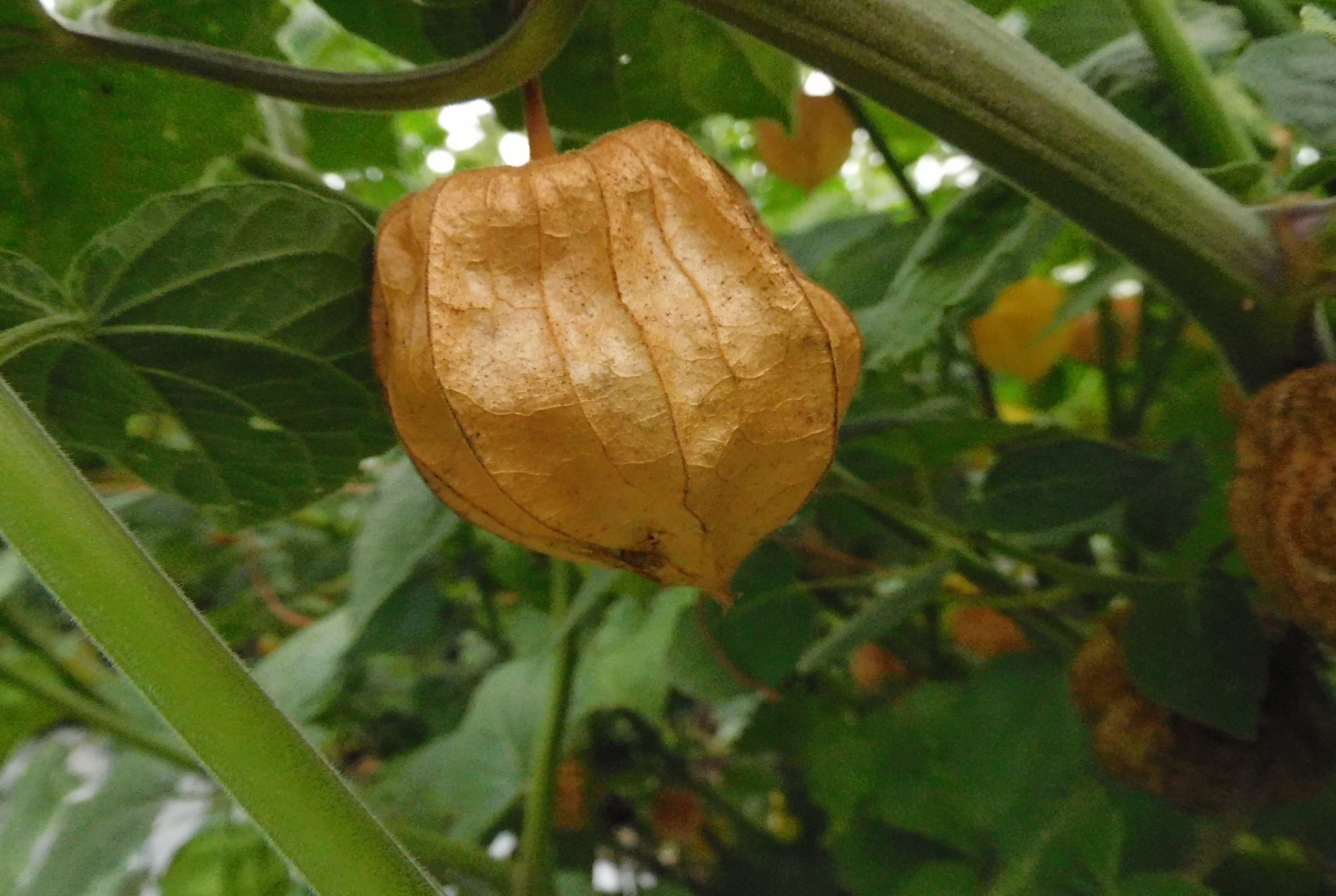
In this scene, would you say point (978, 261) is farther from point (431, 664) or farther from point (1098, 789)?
point (431, 664)

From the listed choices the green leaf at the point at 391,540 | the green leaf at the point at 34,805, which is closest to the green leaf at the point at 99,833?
the green leaf at the point at 34,805

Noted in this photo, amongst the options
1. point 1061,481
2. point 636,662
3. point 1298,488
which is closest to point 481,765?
point 636,662

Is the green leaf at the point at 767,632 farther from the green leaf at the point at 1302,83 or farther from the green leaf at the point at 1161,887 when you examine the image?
the green leaf at the point at 1302,83

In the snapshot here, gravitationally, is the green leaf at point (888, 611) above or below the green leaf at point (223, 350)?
below

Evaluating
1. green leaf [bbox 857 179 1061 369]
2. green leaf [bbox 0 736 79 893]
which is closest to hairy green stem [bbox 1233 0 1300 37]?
green leaf [bbox 857 179 1061 369]

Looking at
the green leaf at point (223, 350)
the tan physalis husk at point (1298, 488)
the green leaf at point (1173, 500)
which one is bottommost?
the green leaf at point (1173, 500)

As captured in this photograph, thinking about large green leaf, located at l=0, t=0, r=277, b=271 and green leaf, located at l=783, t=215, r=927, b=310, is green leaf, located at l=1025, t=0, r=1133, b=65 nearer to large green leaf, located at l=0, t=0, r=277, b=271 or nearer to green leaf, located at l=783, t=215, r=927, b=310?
green leaf, located at l=783, t=215, r=927, b=310

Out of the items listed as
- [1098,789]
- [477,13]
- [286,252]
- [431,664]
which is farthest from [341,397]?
[431,664]
